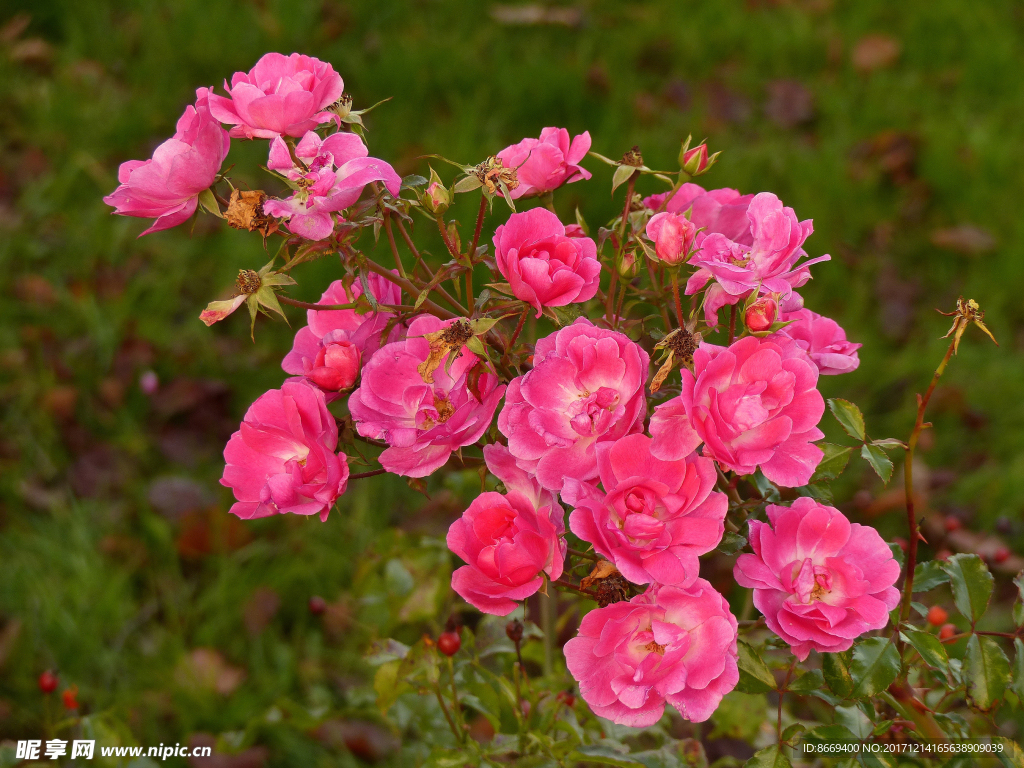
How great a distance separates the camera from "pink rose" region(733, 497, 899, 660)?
2.44 ft

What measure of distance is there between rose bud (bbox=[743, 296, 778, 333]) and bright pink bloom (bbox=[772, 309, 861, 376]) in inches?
3.6

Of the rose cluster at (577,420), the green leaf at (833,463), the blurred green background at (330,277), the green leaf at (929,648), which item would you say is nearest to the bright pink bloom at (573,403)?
the rose cluster at (577,420)

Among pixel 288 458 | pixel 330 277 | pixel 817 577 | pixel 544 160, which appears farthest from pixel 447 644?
pixel 330 277

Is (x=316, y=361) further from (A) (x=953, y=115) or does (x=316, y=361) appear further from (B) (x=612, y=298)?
(A) (x=953, y=115)

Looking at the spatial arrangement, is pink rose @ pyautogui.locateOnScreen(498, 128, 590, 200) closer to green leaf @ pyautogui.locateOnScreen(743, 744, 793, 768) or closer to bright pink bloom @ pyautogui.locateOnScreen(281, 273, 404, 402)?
bright pink bloom @ pyautogui.locateOnScreen(281, 273, 404, 402)

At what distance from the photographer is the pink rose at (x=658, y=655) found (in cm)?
73

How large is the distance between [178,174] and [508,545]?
0.42m

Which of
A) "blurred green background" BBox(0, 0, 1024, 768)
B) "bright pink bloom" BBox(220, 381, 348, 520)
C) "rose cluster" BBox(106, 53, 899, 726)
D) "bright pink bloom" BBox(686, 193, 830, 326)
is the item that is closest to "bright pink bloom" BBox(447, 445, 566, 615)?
"rose cluster" BBox(106, 53, 899, 726)

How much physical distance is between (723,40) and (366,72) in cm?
119

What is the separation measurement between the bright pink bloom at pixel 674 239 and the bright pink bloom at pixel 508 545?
0.74 ft

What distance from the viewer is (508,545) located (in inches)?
28.5

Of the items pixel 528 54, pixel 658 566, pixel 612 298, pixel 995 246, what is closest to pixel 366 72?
A: pixel 528 54

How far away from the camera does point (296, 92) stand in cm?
79

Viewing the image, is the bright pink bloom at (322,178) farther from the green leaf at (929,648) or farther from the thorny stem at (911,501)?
the green leaf at (929,648)
